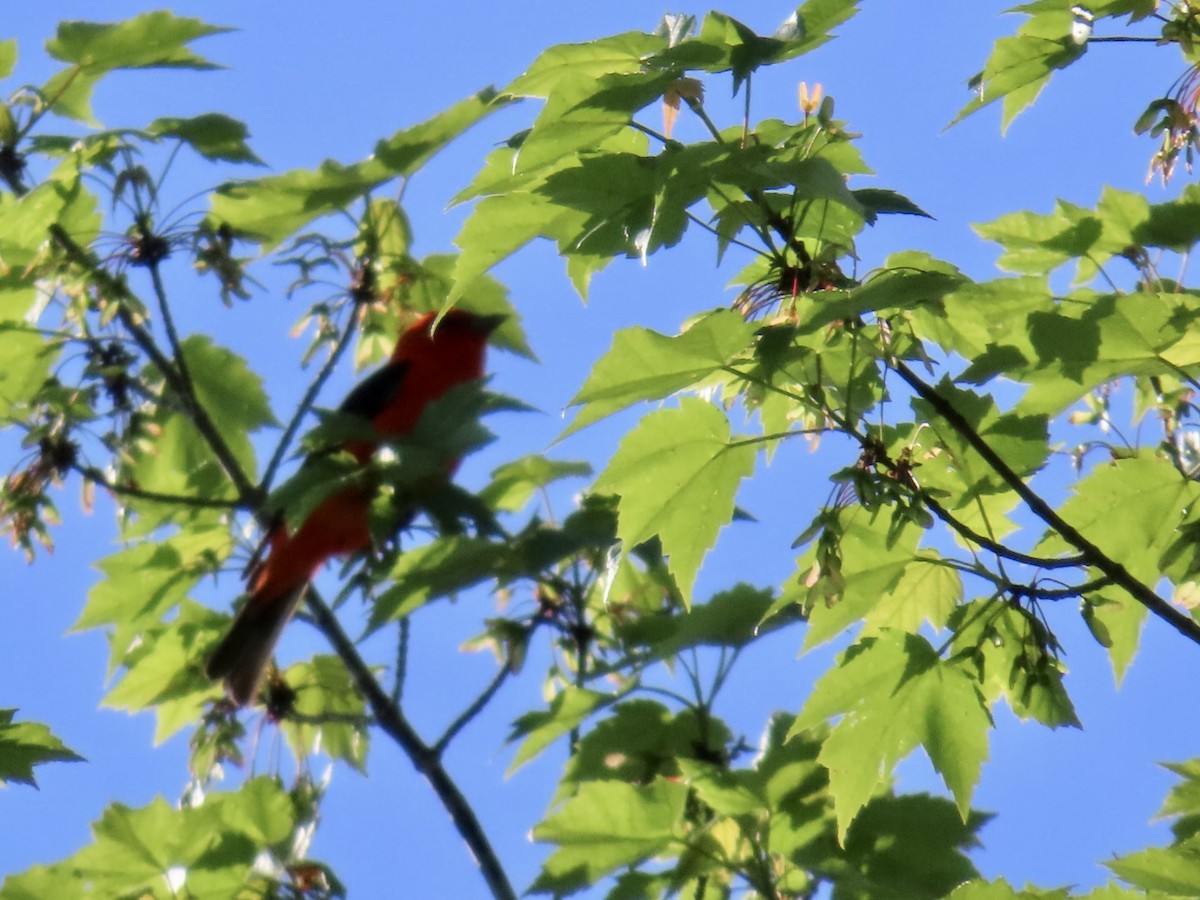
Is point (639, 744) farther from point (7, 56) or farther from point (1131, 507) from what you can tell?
point (7, 56)

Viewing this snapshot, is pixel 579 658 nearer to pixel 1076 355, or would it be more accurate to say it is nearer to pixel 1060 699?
pixel 1060 699

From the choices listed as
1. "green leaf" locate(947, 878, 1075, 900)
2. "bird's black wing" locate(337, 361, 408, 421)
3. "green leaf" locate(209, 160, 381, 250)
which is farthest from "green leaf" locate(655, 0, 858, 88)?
"bird's black wing" locate(337, 361, 408, 421)

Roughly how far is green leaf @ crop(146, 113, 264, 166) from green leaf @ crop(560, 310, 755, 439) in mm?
1736

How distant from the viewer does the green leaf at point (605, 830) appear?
6.85ft

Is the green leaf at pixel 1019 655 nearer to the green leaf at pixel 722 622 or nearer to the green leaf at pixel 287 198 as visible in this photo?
the green leaf at pixel 722 622

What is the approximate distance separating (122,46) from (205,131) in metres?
0.23

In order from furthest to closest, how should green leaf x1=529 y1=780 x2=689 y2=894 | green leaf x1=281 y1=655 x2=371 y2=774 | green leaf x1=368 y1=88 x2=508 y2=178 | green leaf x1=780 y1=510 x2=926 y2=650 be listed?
green leaf x1=281 y1=655 x2=371 y2=774 < green leaf x1=368 y1=88 x2=508 y2=178 < green leaf x1=529 y1=780 x2=689 y2=894 < green leaf x1=780 y1=510 x2=926 y2=650

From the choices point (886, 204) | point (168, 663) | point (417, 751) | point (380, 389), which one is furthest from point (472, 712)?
point (380, 389)

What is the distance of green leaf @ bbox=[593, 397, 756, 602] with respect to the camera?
1.56m

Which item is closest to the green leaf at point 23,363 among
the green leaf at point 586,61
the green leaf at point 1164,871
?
the green leaf at point 586,61

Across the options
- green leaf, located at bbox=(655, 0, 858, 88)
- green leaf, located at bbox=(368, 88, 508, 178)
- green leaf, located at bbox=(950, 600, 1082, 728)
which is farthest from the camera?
green leaf, located at bbox=(368, 88, 508, 178)

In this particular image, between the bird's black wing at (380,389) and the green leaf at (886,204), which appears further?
the bird's black wing at (380,389)

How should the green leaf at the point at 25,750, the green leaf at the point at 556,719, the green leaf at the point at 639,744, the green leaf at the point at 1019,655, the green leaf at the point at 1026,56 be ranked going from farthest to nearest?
the green leaf at the point at 639,744 → the green leaf at the point at 556,719 → the green leaf at the point at 25,750 → the green leaf at the point at 1026,56 → the green leaf at the point at 1019,655

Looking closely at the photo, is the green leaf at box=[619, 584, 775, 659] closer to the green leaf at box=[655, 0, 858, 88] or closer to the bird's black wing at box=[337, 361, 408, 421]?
the green leaf at box=[655, 0, 858, 88]
